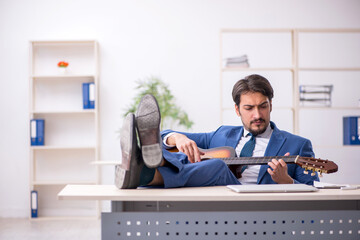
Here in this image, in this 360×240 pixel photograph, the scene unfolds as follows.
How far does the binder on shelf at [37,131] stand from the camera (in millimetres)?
4484

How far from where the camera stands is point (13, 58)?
15.6ft

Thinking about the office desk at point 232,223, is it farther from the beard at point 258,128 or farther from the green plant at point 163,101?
the green plant at point 163,101

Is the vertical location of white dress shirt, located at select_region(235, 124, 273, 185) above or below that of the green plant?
below

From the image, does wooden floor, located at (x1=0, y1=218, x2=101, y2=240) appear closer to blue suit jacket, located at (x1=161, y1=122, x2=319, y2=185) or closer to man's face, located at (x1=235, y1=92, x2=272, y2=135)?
blue suit jacket, located at (x1=161, y1=122, x2=319, y2=185)

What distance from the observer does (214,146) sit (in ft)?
8.46

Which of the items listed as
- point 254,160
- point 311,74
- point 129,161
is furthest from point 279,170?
point 311,74

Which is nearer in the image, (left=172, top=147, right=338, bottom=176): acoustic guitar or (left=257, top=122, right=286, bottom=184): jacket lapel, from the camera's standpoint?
(left=172, top=147, right=338, bottom=176): acoustic guitar

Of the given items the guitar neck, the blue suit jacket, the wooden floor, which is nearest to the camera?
the guitar neck

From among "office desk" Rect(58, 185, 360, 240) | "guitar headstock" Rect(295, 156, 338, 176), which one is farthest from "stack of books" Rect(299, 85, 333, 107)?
"office desk" Rect(58, 185, 360, 240)

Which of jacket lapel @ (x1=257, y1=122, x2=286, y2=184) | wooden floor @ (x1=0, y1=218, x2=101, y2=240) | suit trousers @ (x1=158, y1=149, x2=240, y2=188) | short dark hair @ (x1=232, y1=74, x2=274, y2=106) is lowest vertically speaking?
wooden floor @ (x1=0, y1=218, x2=101, y2=240)

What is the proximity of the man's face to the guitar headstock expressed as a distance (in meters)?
0.55

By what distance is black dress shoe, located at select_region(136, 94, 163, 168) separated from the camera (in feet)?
4.96

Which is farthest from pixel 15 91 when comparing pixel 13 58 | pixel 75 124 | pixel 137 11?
pixel 137 11

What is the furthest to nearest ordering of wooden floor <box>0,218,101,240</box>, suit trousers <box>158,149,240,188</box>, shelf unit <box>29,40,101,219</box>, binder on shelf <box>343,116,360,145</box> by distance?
shelf unit <box>29,40,101,219</box>
binder on shelf <box>343,116,360,145</box>
wooden floor <box>0,218,101,240</box>
suit trousers <box>158,149,240,188</box>
